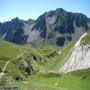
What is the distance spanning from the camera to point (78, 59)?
5295 inches

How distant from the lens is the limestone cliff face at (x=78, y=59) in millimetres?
128375

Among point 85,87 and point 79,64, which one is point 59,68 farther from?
point 85,87

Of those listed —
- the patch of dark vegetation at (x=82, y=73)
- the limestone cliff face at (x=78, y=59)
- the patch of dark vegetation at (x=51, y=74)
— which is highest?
the limestone cliff face at (x=78, y=59)

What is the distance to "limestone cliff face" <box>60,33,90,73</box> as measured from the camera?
421ft

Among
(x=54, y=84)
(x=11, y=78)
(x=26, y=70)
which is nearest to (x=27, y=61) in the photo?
(x=26, y=70)

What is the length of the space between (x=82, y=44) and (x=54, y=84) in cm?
3146

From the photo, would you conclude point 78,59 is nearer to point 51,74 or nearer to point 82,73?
point 51,74

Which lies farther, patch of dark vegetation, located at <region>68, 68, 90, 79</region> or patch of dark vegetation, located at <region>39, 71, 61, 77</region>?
patch of dark vegetation, located at <region>39, 71, 61, 77</region>

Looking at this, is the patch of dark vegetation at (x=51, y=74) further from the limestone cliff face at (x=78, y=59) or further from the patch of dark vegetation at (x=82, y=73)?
the patch of dark vegetation at (x=82, y=73)

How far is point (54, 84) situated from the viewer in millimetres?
114375

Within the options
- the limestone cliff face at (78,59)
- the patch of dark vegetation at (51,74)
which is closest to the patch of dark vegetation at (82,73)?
the limestone cliff face at (78,59)

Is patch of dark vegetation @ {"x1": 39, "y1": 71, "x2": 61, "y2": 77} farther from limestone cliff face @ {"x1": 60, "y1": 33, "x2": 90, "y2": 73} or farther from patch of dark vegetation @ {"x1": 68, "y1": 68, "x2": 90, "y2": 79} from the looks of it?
patch of dark vegetation @ {"x1": 68, "y1": 68, "x2": 90, "y2": 79}

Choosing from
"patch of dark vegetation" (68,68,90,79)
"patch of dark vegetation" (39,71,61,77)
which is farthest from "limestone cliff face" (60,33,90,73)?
"patch of dark vegetation" (68,68,90,79)

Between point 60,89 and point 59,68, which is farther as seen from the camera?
point 59,68
